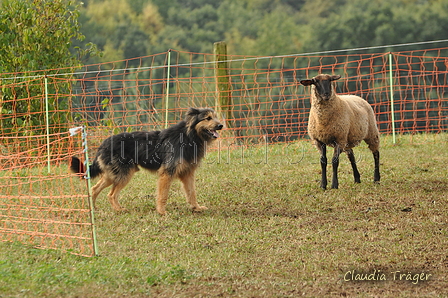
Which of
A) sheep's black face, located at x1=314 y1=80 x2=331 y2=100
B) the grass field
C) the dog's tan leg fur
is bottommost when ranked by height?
the grass field

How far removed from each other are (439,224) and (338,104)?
2.41m

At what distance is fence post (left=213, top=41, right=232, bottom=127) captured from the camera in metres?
11.6

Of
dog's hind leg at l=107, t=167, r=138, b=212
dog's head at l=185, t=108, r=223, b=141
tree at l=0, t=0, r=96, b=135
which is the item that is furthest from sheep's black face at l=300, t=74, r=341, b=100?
tree at l=0, t=0, r=96, b=135

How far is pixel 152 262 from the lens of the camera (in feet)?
15.2

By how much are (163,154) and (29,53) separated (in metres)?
6.41

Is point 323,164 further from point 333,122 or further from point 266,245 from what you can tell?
point 266,245

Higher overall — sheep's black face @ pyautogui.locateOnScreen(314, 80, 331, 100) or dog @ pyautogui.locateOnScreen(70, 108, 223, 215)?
sheep's black face @ pyautogui.locateOnScreen(314, 80, 331, 100)

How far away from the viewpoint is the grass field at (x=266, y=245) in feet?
13.3

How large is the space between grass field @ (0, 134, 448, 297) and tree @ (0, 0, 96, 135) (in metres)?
3.88

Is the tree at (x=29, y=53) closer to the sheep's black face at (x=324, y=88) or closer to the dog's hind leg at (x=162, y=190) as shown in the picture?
the dog's hind leg at (x=162, y=190)

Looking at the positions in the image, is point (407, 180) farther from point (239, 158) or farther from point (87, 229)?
point (87, 229)

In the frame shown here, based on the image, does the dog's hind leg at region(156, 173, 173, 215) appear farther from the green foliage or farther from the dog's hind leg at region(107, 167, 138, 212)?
the green foliage

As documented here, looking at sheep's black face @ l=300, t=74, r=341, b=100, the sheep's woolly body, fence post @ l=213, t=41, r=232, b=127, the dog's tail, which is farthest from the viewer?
fence post @ l=213, t=41, r=232, b=127

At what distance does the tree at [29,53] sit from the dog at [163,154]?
492 cm
